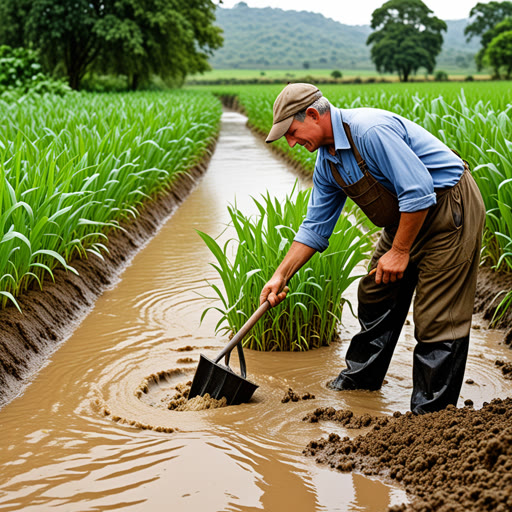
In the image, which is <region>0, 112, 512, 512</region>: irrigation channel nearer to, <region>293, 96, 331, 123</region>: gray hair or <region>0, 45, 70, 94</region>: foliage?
<region>293, 96, 331, 123</region>: gray hair

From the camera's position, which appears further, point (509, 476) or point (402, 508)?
point (402, 508)

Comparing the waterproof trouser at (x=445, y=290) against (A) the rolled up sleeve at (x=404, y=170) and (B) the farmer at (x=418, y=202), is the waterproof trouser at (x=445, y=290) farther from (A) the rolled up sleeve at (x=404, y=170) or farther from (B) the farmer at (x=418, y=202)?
(A) the rolled up sleeve at (x=404, y=170)

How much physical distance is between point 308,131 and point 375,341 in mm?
1044

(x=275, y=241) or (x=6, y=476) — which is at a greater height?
(x=275, y=241)

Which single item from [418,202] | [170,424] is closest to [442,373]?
[418,202]

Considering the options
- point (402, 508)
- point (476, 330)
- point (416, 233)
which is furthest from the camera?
point (476, 330)

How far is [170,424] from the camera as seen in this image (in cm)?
276

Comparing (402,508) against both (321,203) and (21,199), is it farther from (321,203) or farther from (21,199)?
(21,199)

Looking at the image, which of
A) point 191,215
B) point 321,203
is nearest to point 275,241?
point 321,203

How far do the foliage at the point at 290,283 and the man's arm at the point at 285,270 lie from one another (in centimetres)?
58

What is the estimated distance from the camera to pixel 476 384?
3207 millimetres

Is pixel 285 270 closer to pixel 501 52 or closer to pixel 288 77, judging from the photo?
pixel 501 52

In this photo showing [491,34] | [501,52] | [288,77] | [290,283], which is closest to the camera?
[290,283]

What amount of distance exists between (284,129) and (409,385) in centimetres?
145
